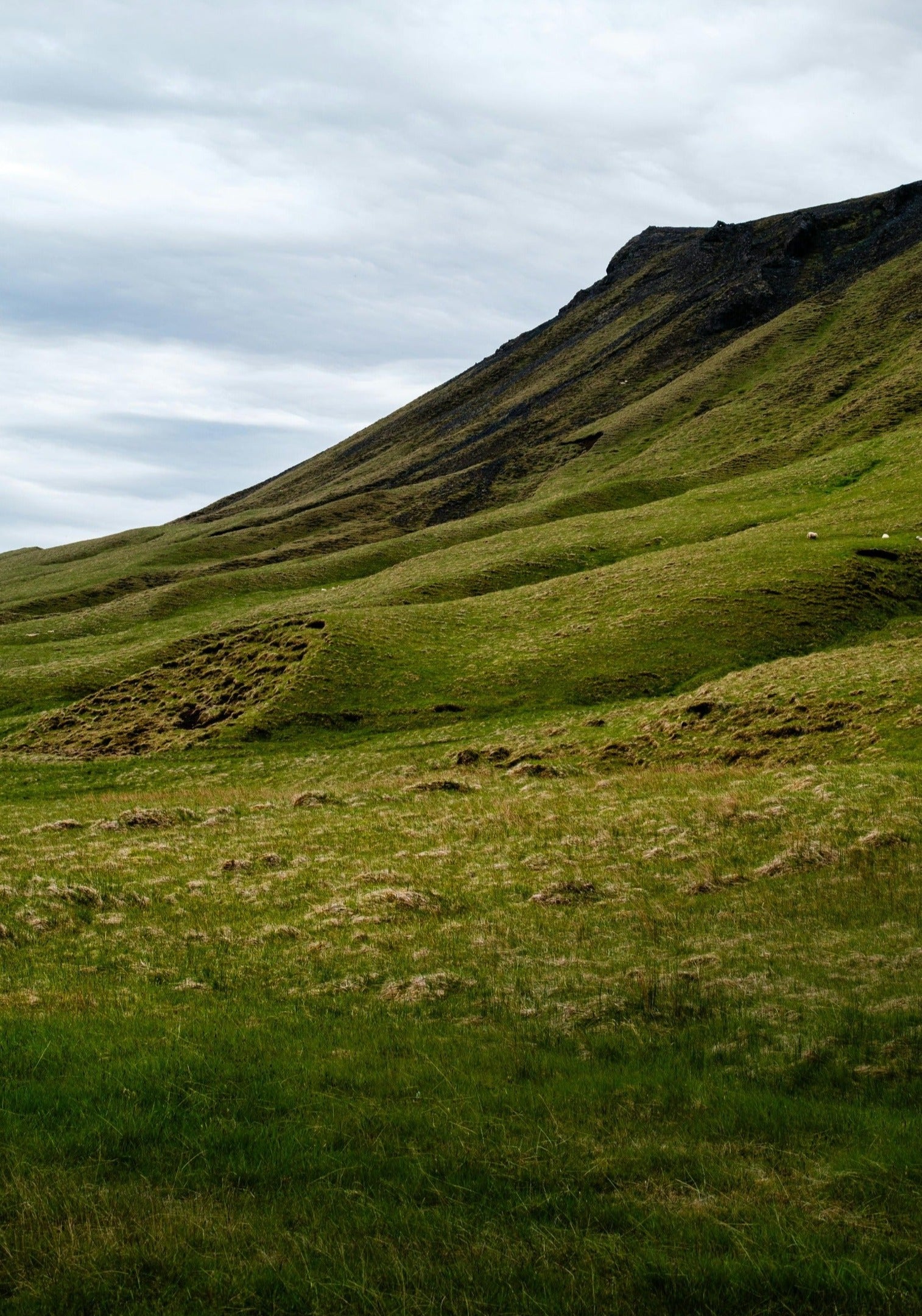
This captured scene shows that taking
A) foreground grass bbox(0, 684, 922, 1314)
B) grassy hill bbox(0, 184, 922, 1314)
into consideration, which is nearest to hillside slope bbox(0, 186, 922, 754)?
grassy hill bbox(0, 184, 922, 1314)

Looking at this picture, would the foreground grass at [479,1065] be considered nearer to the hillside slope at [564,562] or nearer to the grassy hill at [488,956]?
the grassy hill at [488,956]

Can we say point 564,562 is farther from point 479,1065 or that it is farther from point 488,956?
point 479,1065

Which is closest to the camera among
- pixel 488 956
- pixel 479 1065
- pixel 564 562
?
pixel 479 1065

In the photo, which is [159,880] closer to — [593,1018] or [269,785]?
[593,1018]

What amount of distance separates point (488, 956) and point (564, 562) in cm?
6991

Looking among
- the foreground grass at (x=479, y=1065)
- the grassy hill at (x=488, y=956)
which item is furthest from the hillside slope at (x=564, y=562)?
the foreground grass at (x=479, y=1065)

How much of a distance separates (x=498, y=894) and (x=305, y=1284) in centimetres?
1528

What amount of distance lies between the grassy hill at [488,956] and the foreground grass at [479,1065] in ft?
0.18

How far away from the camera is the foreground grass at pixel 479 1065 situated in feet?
23.9

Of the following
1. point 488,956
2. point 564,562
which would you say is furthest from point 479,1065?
point 564,562

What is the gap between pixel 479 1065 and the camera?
1205cm

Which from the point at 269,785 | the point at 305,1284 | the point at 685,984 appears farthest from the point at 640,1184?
the point at 269,785

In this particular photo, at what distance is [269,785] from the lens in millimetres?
41469

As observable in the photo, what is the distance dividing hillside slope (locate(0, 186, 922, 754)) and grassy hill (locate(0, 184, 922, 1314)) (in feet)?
2.19
